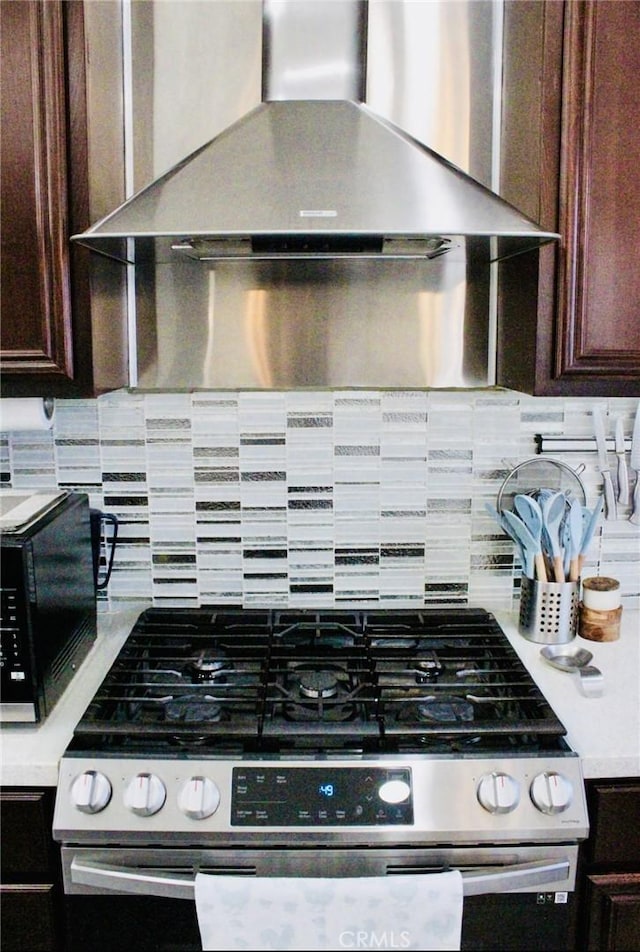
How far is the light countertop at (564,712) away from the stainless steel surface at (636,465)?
250mm

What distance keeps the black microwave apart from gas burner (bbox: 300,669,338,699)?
46cm

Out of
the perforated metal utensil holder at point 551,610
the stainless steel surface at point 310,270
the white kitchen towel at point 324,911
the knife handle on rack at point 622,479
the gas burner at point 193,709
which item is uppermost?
the stainless steel surface at point 310,270

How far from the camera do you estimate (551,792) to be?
1.28 metres

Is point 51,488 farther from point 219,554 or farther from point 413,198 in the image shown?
point 413,198

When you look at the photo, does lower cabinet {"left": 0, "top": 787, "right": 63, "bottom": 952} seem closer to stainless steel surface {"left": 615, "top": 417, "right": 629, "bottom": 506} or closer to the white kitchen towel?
the white kitchen towel

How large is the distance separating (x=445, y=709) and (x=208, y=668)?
→ 46cm

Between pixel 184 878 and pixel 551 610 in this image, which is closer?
pixel 184 878

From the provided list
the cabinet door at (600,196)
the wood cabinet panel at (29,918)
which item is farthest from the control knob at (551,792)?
the wood cabinet panel at (29,918)

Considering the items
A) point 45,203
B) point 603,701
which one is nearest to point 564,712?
point 603,701

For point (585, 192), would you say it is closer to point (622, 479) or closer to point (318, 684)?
point (622, 479)

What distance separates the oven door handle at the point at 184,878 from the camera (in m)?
1.26

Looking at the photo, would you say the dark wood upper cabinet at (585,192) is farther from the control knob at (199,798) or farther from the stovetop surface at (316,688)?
the control knob at (199,798)

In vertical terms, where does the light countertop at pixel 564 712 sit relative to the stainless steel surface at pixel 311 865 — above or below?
above

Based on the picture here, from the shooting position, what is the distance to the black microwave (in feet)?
4.50
